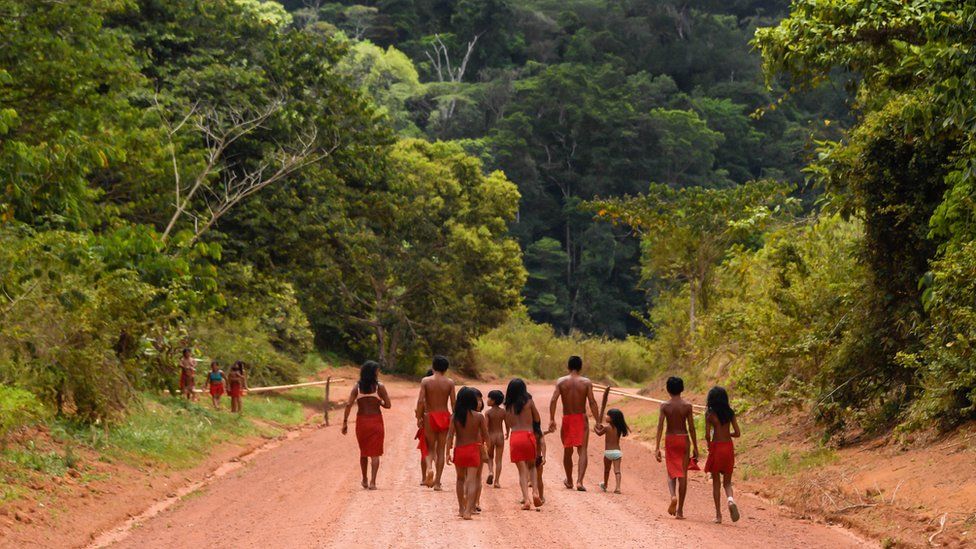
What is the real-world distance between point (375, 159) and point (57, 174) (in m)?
13.0

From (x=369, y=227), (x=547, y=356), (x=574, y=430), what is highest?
(x=369, y=227)

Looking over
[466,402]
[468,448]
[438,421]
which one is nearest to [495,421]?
[438,421]

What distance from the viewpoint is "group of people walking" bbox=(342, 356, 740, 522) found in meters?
12.9

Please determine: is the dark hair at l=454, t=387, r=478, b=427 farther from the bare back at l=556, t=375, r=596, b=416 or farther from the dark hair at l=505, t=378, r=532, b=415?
the bare back at l=556, t=375, r=596, b=416

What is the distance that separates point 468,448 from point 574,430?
2961 millimetres

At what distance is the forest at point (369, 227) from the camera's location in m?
16.0

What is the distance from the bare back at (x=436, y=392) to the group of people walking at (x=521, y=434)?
1cm

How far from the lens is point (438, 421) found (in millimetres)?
15016

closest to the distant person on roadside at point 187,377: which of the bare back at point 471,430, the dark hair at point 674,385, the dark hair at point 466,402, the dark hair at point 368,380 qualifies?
the dark hair at point 368,380

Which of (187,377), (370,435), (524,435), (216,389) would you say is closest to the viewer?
(524,435)

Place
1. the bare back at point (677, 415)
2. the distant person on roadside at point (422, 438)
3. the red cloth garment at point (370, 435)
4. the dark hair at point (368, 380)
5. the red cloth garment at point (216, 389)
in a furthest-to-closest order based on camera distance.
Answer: the red cloth garment at point (216, 389), the red cloth garment at point (370, 435), the dark hair at point (368, 380), the distant person on roadside at point (422, 438), the bare back at point (677, 415)

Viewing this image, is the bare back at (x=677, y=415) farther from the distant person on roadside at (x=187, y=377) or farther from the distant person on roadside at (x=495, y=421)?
the distant person on roadside at (x=187, y=377)

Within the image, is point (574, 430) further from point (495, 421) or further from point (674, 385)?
point (674, 385)

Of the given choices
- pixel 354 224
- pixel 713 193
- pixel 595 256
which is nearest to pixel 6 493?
pixel 354 224
